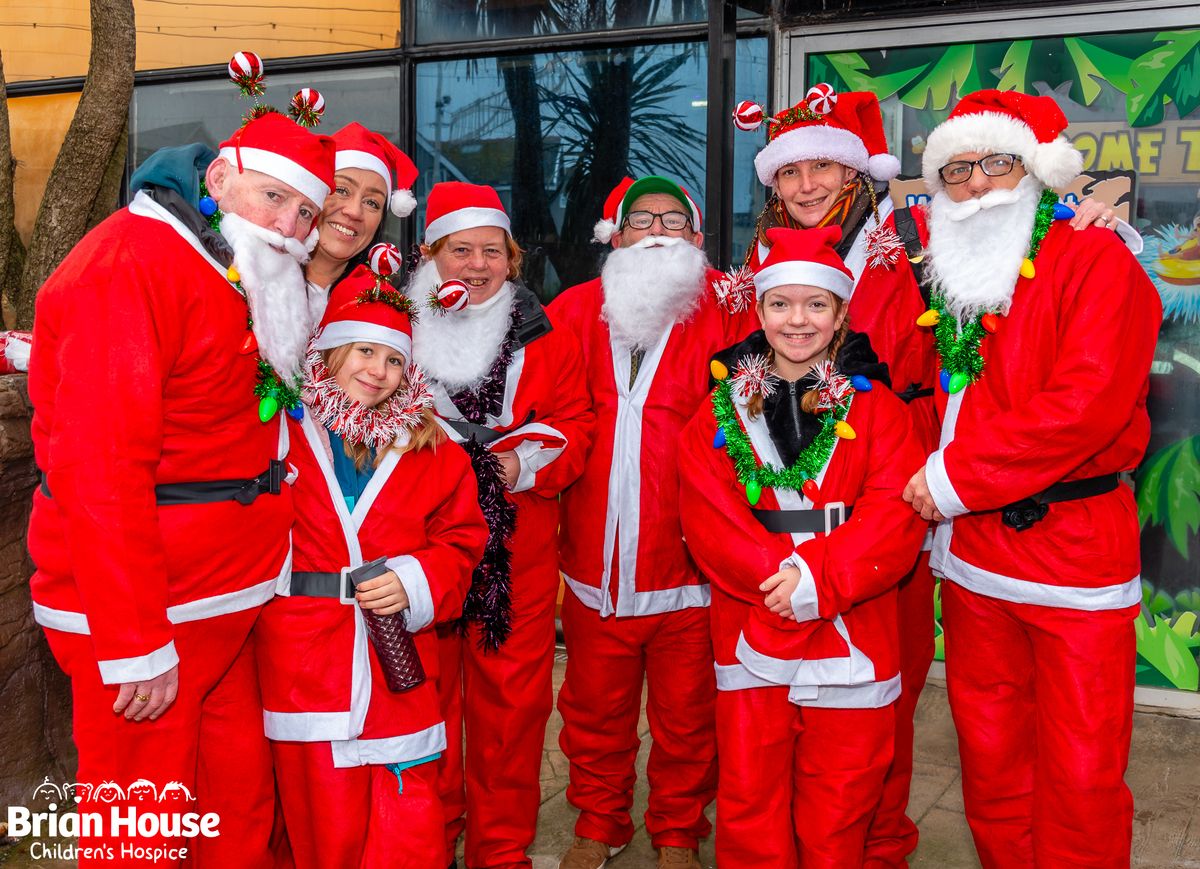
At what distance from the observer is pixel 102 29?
4.97 metres

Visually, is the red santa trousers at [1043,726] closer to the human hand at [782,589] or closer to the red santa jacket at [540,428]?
the human hand at [782,589]

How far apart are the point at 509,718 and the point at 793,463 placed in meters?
1.30

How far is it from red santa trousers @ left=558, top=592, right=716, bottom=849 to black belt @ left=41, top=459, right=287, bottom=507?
1304 millimetres

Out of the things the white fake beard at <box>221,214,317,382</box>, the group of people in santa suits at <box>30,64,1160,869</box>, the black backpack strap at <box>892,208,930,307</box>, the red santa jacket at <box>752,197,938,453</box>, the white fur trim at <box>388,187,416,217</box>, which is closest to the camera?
the group of people in santa suits at <box>30,64,1160,869</box>

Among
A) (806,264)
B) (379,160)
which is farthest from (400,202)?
(806,264)

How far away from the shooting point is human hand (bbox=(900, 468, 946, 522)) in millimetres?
3107

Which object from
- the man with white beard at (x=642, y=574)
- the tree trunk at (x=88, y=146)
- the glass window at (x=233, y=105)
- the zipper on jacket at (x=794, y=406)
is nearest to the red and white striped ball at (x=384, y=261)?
the man with white beard at (x=642, y=574)

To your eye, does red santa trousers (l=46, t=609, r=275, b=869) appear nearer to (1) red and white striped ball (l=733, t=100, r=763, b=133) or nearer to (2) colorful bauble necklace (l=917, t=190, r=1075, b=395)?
(2) colorful bauble necklace (l=917, t=190, r=1075, b=395)

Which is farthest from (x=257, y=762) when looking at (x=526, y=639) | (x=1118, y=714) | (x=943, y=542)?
(x=1118, y=714)

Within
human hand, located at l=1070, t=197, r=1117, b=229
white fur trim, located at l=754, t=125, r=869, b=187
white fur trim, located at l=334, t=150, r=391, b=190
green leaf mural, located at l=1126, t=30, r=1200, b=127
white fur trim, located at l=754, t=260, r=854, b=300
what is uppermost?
green leaf mural, located at l=1126, t=30, r=1200, b=127

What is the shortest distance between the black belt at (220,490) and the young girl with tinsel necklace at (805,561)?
1.17 meters

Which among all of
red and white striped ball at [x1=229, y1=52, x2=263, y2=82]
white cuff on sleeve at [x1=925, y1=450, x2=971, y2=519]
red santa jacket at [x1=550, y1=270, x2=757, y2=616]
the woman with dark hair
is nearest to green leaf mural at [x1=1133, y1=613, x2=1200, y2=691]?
red santa jacket at [x1=550, y1=270, x2=757, y2=616]

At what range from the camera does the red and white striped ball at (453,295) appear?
3479 millimetres

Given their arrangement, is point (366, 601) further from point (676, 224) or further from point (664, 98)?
point (664, 98)
